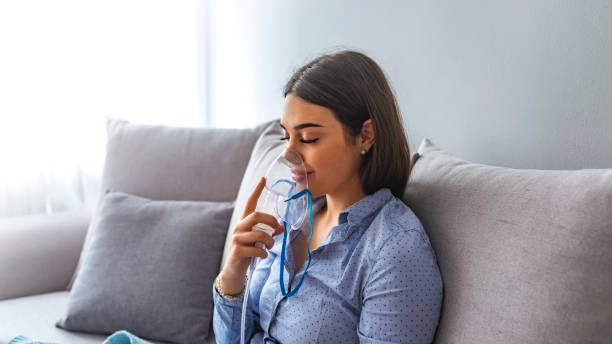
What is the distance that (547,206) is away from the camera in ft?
2.66

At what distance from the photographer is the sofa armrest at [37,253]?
175 cm

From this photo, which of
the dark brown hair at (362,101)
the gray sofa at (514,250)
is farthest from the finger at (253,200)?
the gray sofa at (514,250)

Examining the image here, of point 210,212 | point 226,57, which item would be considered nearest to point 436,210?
point 210,212

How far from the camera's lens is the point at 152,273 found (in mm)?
1527

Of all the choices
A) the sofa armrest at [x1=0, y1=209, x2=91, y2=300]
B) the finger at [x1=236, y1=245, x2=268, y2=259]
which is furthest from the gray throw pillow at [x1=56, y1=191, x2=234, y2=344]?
the finger at [x1=236, y1=245, x2=268, y2=259]

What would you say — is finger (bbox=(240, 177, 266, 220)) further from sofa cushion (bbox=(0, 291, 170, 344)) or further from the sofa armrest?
the sofa armrest

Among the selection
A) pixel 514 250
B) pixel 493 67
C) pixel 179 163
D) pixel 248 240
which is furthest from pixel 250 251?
pixel 179 163

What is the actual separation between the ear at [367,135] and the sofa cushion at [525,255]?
17 cm

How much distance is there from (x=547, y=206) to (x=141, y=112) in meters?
2.14

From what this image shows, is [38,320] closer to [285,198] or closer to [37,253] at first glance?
[37,253]

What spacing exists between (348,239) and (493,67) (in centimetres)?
53

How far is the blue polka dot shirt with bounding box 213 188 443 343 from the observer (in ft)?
2.99

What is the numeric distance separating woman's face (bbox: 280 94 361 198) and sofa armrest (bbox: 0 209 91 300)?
114 centimetres

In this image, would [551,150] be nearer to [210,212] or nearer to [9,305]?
[210,212]
